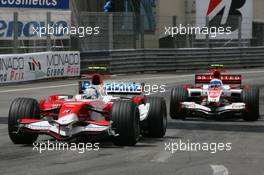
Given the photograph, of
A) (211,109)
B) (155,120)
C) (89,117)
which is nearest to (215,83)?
(211,109)

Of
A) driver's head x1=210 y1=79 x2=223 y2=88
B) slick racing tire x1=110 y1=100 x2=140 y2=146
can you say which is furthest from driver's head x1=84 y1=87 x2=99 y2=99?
driver's head x1=210 y1=79 x2=223 y2=88

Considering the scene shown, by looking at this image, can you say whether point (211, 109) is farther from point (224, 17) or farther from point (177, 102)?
point (224, 17)

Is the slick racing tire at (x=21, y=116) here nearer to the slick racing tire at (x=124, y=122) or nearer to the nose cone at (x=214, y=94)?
the slick racing tire at (x=124, y=122)

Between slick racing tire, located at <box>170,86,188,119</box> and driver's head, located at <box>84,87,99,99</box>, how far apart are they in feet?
12.0

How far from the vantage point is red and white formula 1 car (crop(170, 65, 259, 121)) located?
14.3m

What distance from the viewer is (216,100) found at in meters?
14.5

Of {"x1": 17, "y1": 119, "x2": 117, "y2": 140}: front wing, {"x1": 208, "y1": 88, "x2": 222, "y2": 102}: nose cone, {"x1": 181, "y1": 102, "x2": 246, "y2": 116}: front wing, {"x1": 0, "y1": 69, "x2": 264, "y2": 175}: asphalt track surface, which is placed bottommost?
{"x1": 0, "y1": 69, "x2": 264, "y2": 175}: asphalt track surface

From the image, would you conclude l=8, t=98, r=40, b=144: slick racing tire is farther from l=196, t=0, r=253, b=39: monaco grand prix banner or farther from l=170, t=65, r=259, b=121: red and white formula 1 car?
l=196, t=0, r=253, b=39: monaco grand prix banner

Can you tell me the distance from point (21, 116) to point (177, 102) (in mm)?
4932

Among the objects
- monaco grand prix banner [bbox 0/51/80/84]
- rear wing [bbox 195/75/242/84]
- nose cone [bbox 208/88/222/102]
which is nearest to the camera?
nose cone [bbox 208/88/222/102]

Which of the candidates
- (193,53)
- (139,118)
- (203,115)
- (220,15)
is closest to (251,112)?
(203,115)

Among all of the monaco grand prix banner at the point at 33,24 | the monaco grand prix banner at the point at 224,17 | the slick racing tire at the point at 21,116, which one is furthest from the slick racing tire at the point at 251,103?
the monaco grand prix banner at the point at 224,17

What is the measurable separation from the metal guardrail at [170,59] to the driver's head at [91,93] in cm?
1648

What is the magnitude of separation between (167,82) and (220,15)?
1332cm
